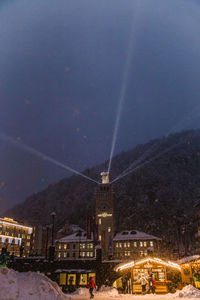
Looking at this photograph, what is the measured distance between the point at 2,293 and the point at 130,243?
239ft

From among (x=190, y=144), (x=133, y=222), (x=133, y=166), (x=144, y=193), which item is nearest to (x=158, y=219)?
(x=133, y=222)

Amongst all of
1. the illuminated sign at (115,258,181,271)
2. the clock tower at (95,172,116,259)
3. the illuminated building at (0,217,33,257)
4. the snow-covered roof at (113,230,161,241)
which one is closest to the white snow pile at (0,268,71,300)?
the illuminated sign at (115,258,181,271)

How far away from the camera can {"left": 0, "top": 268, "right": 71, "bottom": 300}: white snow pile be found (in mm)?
11304

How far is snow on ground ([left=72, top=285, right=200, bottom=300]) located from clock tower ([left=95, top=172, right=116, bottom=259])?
5421 cm

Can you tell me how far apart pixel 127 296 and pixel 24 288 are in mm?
15940

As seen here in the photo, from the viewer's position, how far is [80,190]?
15500 centimetres

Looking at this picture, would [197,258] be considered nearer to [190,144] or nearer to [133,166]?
[133,166]

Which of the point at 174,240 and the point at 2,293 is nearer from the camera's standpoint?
the point at 2,293

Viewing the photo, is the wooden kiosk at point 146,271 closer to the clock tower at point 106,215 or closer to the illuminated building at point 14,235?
the clock tower at point 106,215

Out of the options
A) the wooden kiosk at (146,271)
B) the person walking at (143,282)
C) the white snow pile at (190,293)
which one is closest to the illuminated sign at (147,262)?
the wooden kiosk at (146,271)

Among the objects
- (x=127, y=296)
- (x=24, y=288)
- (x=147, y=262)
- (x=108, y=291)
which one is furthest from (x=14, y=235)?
(x=24, y=288)

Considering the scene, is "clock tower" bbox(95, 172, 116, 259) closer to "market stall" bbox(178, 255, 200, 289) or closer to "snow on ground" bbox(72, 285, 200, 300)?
"market stall" bbox(178, 255, 200, 289)

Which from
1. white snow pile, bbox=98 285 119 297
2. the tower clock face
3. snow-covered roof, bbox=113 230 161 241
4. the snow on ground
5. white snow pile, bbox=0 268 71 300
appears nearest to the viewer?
white snow pile, bbox=0 268 71 300

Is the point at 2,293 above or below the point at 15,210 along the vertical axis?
below
